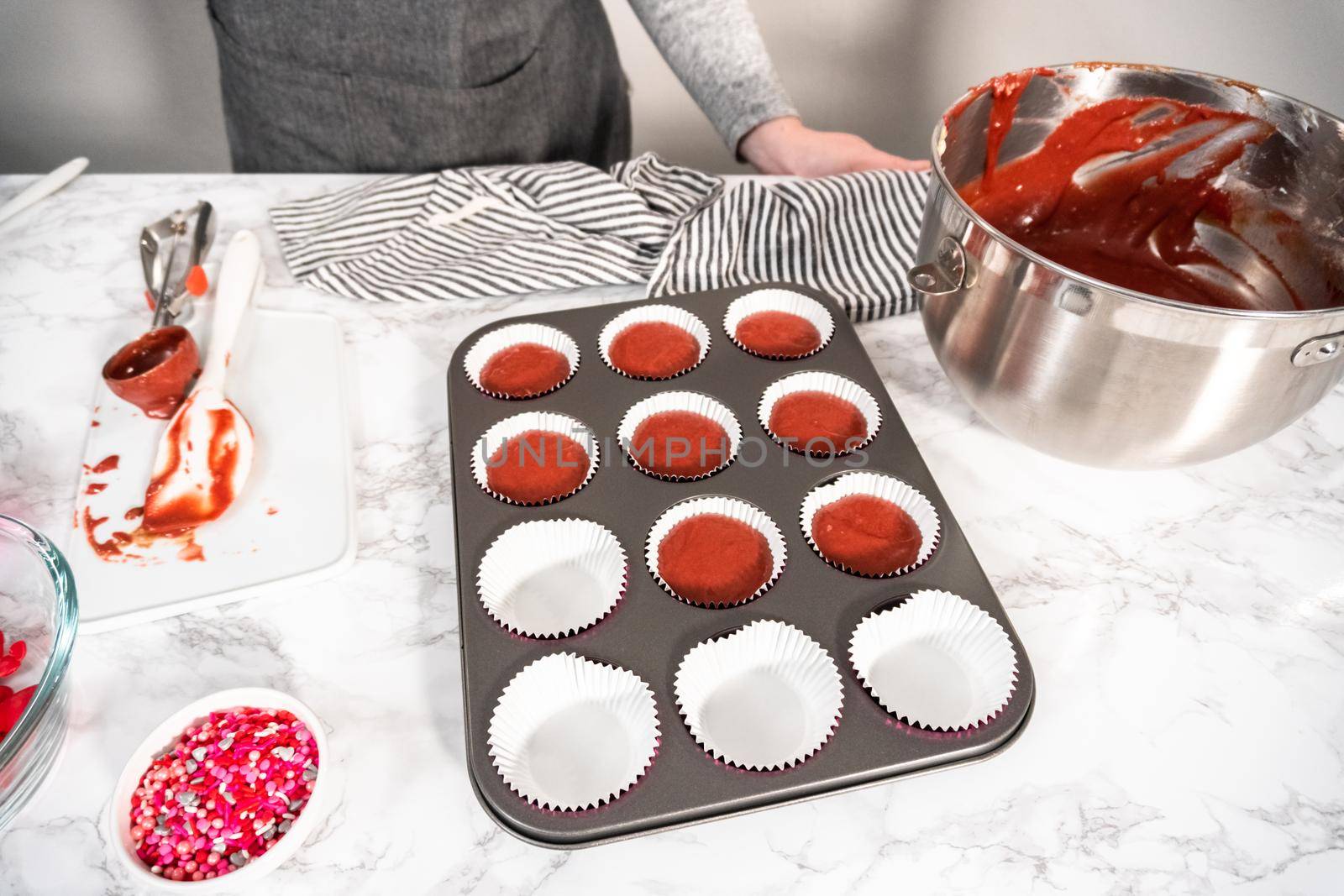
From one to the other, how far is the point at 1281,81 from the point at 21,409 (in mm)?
2445

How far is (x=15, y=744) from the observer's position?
2.40 ft

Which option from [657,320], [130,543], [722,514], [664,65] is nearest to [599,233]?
[657,320]

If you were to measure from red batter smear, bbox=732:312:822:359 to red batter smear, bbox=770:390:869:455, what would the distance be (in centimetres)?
8

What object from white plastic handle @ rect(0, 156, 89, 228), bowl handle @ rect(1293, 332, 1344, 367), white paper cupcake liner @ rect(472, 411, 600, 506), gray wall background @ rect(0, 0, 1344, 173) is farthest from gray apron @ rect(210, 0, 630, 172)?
bowl handle @ rect(1293, 332, 1344, 367)

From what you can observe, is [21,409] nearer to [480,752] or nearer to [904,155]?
[480,752]

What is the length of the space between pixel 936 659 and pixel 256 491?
866 mm

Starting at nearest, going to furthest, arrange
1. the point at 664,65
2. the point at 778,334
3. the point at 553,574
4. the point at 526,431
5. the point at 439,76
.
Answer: the point at 553,574, the point at 526,431, the point at 778,334, the point at 439,76, the point at 664,65

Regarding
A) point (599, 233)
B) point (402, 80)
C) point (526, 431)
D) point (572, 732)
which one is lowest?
point (572, 732)

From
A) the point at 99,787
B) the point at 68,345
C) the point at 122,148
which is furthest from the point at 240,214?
the point at 122,148

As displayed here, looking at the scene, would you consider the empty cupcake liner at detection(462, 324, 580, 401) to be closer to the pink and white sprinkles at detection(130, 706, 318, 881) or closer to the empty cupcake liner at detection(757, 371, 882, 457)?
the empty cupcake liner at detection(757, 371, 882, 457)

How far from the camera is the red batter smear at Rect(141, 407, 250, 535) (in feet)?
3.37

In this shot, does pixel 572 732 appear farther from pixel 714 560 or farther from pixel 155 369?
pixel 155 369

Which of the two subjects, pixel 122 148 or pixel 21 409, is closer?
pixel 21 409

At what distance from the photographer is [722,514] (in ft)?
3.37
